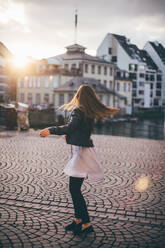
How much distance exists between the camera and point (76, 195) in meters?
4.48

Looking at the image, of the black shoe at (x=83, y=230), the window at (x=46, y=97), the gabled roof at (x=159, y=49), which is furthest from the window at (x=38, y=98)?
the black shoe at (x=83, y=230)

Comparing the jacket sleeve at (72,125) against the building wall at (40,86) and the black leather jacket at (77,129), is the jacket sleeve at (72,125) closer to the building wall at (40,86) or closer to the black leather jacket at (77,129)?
the black leather jacket at (77,129)

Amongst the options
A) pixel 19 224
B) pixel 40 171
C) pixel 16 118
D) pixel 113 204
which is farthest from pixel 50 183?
pixel 16 118

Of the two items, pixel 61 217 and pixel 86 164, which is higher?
pixel 86 164

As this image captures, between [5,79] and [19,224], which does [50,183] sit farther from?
[5,79]

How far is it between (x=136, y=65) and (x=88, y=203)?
6843 centimetres

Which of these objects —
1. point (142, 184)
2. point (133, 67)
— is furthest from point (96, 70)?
point (142, 184)

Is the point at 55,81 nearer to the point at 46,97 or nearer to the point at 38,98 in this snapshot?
the point at 46,97

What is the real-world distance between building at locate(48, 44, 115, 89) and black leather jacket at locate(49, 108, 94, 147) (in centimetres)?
5323

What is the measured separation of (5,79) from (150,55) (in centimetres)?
6417

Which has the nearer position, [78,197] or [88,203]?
[78,197]

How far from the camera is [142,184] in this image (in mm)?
7258

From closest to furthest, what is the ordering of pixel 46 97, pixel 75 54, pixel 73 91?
pixel 73 91
pixel 46 97
pixel 75 54

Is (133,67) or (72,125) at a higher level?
(133,67)
